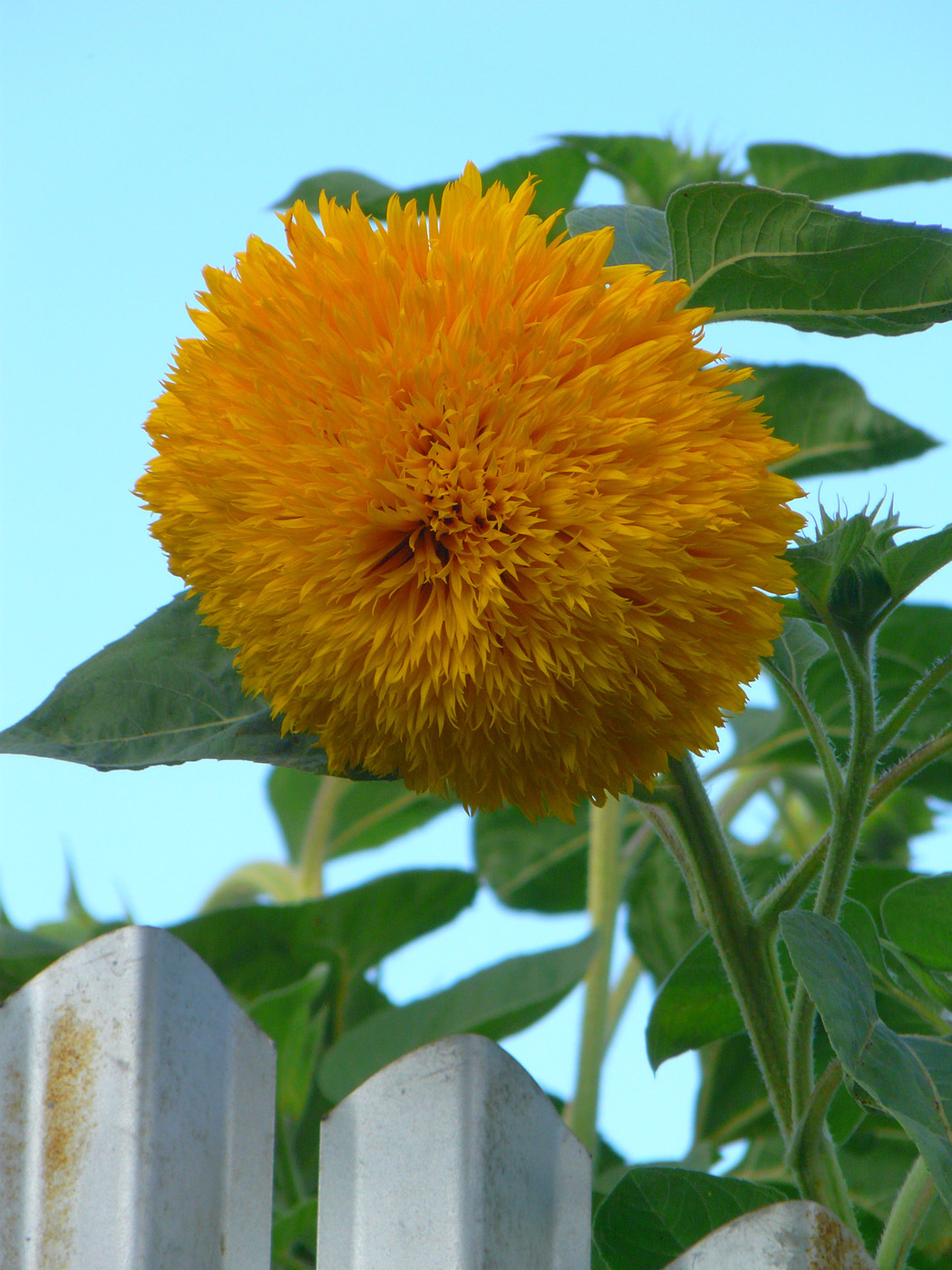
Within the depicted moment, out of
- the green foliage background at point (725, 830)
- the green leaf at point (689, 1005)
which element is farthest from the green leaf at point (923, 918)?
the green leaf at point (689, 1005)

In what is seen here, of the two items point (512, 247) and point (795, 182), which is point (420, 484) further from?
point (795, 182)

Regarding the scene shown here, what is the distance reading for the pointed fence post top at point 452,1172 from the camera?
1.90 ft

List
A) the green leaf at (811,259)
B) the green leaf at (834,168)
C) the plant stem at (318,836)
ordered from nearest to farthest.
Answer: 1. the green leaf at (811,259)
2. the green leaf at (834,168)
3. the plant stem at (318,836)

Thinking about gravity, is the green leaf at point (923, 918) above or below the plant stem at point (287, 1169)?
above

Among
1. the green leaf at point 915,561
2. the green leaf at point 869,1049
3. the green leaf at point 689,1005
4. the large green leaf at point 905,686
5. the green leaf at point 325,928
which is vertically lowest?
the green leaf at point 869,1049

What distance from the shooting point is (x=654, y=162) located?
126 cm

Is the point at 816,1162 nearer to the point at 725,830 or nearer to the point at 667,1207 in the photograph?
the point at 667,1207

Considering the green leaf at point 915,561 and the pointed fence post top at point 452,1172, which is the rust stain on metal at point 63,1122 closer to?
the pointed fence post top at point 452,1172

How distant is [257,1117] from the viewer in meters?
0.62

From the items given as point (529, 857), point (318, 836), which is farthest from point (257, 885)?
point (529, 857)

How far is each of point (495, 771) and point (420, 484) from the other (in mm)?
131

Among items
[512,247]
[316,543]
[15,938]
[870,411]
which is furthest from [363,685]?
[870,411]

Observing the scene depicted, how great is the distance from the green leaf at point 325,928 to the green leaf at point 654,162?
2.39ft

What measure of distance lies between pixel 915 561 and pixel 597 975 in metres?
0.66
